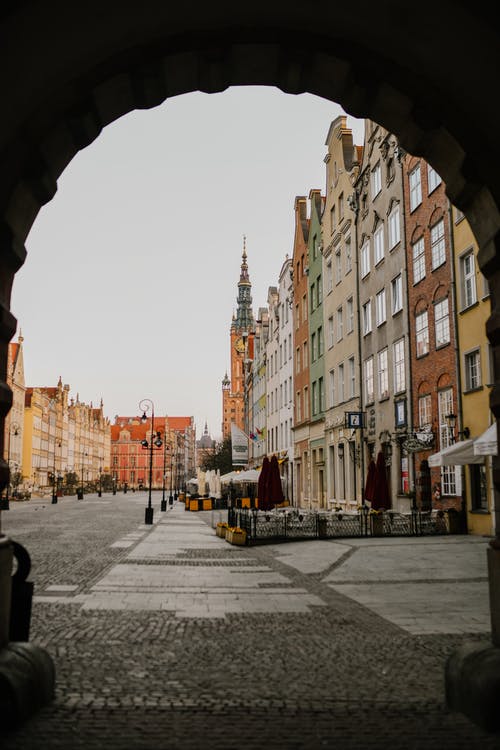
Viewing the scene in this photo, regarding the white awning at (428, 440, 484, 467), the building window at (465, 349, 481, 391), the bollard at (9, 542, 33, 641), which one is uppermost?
the building window at (465, 349, 481, 391)

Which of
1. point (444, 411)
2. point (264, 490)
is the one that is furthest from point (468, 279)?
point (264, 490)

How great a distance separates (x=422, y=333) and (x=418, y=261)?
2683mm

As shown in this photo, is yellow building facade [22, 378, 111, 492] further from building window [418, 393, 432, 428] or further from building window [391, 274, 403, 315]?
→ building window [418, 393, 432, 428]

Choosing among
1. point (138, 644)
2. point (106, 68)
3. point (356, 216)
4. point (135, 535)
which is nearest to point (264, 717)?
point (138, 644)

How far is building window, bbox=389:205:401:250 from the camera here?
29391 mm

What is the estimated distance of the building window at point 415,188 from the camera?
27.1m

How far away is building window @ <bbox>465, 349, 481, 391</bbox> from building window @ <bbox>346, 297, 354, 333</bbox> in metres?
12.5

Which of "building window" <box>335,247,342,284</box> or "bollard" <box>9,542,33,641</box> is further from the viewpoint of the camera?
"building window" <box>335,247,342,284</box>

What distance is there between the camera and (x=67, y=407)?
136m

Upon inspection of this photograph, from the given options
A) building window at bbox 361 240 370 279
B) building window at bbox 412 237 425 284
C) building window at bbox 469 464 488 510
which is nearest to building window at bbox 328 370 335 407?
building window at bbox 361 240 370 279

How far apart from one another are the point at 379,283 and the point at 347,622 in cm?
2399

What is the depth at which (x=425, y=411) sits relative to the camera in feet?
86.6

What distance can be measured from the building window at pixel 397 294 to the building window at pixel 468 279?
5.19 meters

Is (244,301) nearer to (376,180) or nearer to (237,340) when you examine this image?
(237,340)
